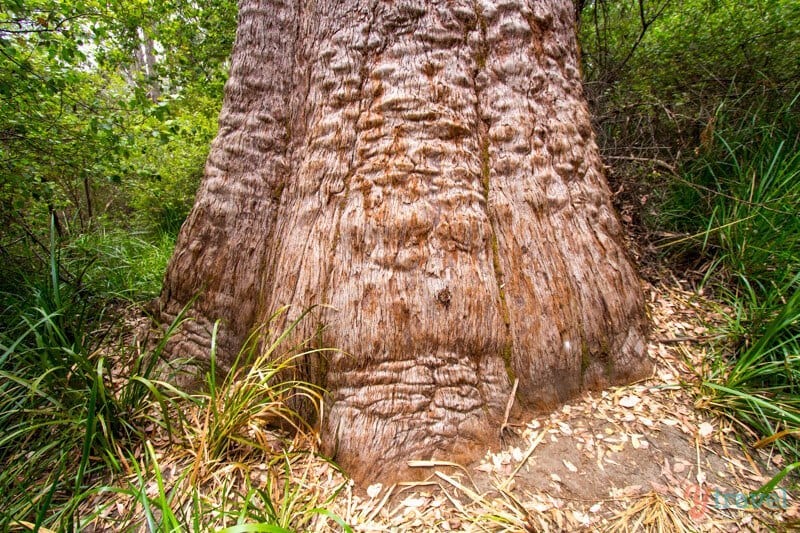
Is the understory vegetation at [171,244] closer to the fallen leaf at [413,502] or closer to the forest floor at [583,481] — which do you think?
the forest floor at [583,481]

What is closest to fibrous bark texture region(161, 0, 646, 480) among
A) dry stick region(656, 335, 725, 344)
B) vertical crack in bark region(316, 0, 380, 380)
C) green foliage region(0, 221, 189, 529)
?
vertical crack in bark region(316, 0, 380, 380)

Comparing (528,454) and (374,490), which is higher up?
(528,454)

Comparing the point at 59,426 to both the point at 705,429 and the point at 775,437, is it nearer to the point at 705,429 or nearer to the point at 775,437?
the point at 705,429

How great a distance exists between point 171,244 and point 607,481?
4945 mm

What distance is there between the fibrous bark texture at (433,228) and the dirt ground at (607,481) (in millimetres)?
100

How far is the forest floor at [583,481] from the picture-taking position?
1.12m

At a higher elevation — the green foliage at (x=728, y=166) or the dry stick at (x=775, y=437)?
the green foliage at (x=728, y=166)

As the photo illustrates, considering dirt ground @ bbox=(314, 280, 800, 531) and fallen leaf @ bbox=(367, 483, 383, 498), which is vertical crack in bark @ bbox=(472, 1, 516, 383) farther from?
fallen leaf @ bbox=(367, 483, 383, 498)

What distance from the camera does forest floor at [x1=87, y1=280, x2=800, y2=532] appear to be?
1125 mm

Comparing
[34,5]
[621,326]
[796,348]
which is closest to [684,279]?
[796,348]

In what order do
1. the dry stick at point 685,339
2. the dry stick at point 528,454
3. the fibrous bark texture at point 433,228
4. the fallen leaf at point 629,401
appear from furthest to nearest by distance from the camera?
the dry stick at point 685,339
the fallen leaf at point 629,401
the fibrous bark texture at point 433,228
the dry stick at point 528,454

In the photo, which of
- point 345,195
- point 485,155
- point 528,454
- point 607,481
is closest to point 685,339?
point 607,481

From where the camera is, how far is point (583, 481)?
1226mm

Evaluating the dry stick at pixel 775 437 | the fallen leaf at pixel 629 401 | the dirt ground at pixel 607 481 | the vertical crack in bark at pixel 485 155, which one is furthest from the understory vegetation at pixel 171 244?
the vertical crack in bark at pixel 485 155
